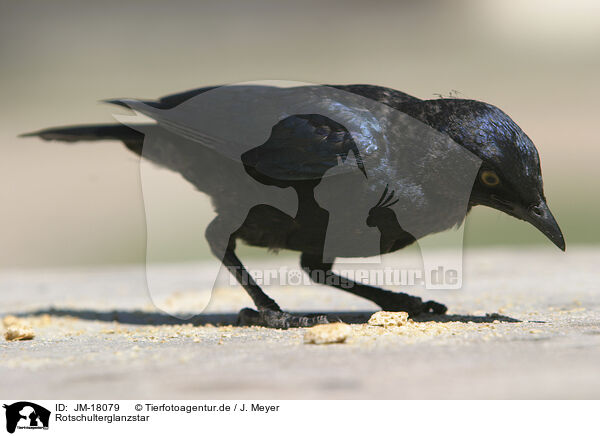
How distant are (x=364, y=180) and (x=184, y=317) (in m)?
2.02

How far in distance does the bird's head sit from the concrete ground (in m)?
0.65

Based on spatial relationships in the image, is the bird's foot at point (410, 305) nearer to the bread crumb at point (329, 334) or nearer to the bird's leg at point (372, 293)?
the bird's leg at point (372, 293)

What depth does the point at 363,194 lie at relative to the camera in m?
4.10

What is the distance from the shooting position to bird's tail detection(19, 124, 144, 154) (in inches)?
207

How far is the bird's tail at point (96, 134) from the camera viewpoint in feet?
17.2

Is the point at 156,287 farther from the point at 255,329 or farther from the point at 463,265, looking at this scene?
the point at 463,265

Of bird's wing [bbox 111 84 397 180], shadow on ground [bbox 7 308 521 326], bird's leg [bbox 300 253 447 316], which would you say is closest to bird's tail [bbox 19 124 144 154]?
bird's wing [bbox 111 84 397 180]

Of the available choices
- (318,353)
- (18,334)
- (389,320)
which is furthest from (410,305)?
(18,334)

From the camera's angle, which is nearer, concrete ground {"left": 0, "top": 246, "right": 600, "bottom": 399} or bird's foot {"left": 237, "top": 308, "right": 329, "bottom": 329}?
concrete ground {"left": 0, "top": 246, "right": 600, "bottom": 399}

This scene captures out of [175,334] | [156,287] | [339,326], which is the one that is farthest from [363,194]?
[156,287]
